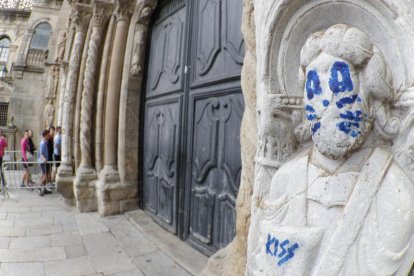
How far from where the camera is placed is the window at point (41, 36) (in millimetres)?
12266

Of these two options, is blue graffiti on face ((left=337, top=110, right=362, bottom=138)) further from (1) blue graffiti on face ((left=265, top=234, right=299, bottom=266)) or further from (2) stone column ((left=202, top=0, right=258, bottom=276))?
(2) stone column ((left=202, top=0, right=258, bottom=276))

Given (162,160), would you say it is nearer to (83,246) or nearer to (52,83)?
(83,246)

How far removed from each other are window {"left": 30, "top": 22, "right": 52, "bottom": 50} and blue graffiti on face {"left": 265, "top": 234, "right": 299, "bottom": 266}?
567 inches

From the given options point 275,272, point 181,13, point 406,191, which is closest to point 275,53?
point 406,191

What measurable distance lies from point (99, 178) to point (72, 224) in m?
0.74

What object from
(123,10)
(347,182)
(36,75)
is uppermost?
(36,75)

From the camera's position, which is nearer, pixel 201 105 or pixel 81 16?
pixel 201 105

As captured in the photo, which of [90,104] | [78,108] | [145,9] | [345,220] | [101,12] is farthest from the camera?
[78,108]

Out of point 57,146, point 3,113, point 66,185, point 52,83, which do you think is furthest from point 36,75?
point 66,185

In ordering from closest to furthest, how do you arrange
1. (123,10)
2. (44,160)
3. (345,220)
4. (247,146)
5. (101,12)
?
(345,220), (247,146), (123,10), (101,12), (44,160)

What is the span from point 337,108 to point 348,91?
0.19ft

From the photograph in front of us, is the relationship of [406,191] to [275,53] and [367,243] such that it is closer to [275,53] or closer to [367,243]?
[367,243]

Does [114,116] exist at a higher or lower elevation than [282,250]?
higher

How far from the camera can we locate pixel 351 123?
Answer: 0.83 metres
